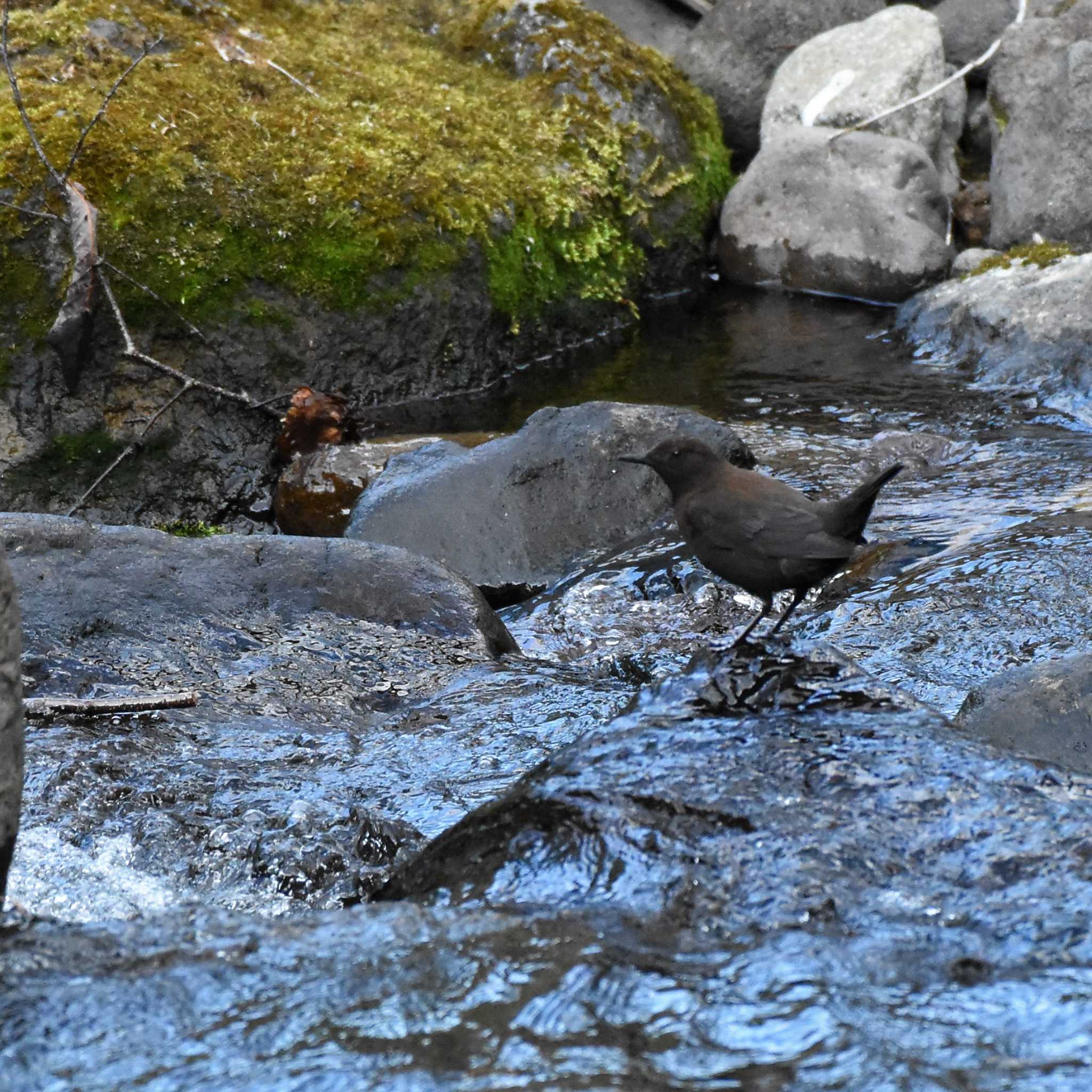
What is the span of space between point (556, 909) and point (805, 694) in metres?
1.18

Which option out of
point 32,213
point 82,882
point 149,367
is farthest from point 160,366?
point 82,882

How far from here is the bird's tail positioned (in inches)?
161

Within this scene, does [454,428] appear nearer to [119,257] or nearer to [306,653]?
[119,257]

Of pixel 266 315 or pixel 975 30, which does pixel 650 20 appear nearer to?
pixel 975 30

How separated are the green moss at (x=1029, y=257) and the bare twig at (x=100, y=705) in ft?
23.8

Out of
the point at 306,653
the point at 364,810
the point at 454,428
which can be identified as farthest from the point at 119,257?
the point at 364,810

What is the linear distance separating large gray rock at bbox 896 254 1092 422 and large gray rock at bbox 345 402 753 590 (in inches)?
104

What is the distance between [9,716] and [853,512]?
8.59 feet

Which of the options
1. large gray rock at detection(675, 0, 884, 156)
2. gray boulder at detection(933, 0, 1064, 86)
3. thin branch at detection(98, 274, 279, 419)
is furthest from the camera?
gray boulder at detection(933, 0, 1064, 86)

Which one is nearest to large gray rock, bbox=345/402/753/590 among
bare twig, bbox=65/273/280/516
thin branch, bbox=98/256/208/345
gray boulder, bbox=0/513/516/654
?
gray boulder, bbox=0/513/516/654

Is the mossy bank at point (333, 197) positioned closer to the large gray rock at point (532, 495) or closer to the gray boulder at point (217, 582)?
the large gray rock at point (532, 495)

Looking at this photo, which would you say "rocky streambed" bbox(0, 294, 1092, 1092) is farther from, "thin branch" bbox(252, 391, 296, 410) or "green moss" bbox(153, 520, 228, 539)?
"thin branch" bbox(252, 391, 296, 410)

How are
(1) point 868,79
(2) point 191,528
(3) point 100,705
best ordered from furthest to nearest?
(1) point 868,79 → (2) point 191,528 → (3) point 100,705

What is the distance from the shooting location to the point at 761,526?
14.3 feet
